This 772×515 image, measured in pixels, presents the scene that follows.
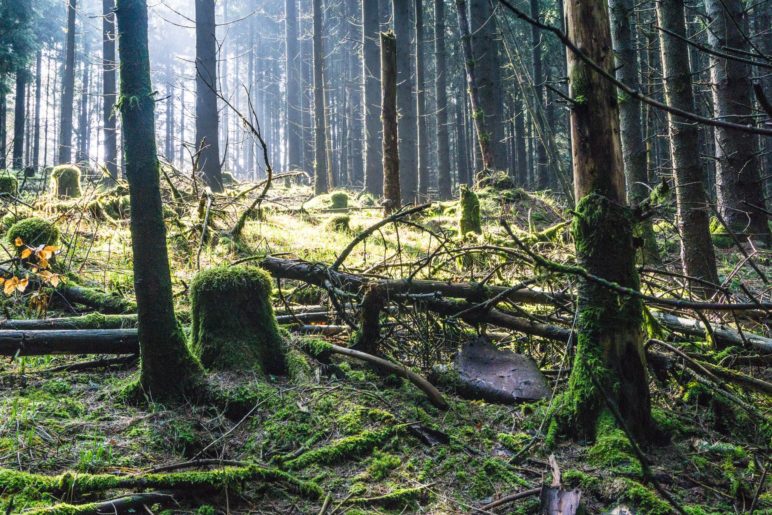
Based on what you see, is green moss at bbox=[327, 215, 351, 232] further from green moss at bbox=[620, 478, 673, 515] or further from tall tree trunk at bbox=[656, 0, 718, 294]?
green moss at bbox=[620, 478, 673, 515]

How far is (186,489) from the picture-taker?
2.45 meters

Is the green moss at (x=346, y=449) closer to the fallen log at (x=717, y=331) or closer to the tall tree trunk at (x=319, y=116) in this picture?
the fallen log at (x=717, y=331)

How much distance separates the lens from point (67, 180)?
11250 mm

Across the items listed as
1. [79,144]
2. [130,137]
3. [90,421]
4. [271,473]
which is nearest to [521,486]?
[271,473]

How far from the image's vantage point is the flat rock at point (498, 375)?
402 centimetres

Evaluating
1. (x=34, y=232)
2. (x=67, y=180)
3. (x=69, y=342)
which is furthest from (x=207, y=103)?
(x=69, y=342)

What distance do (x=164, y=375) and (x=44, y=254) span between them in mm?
1738

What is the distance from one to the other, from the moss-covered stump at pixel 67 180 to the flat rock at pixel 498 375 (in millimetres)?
10160

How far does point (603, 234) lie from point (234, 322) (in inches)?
107

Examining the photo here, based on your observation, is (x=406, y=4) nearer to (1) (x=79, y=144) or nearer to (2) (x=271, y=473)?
(2) (x=271, y=473)

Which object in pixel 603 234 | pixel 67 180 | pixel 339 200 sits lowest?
pixel 603 234

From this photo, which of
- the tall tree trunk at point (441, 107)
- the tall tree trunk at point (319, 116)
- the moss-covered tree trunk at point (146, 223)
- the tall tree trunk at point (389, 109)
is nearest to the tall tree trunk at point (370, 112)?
the tall tree trunk at point (319, 116)

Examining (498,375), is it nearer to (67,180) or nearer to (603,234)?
(603,234)

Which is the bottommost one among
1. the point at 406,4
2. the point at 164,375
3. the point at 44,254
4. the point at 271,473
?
the point at 271,473
